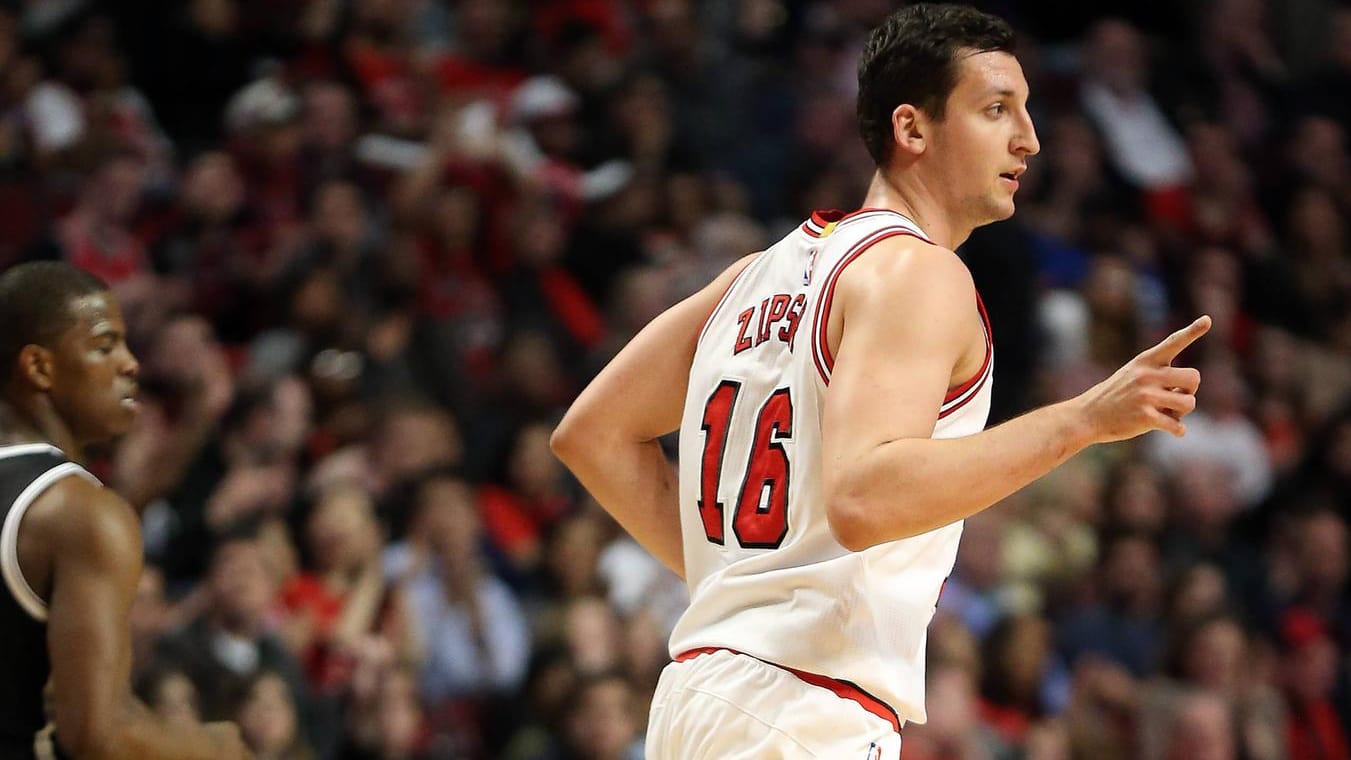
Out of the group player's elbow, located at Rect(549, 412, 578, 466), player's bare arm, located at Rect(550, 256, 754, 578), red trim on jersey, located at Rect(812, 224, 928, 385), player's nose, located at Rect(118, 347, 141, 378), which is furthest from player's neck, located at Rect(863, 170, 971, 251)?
player's nose, located at Rect(118, 347, 141, 378)

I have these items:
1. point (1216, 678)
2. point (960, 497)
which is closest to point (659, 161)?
point (1216, 678)

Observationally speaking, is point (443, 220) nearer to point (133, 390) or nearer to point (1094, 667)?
point (1094, 667)

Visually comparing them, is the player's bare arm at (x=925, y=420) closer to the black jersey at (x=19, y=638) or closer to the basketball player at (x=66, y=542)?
the basketball player at (x=66, y=542)

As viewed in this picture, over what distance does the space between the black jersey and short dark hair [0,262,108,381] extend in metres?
0.33

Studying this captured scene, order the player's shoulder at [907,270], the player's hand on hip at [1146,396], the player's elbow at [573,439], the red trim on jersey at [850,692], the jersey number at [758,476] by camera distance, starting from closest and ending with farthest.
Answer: the player's hand on hip at [1146,396], the player's shoulder at [907,270], the red trim on jersey at [850,692], the jersey number at [758,476], the player's elbow at [573,439]

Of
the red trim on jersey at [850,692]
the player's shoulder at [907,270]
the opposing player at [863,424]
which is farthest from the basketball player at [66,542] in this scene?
the player's shoulder at [907,270]

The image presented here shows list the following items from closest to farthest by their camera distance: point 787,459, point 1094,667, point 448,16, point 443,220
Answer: point 787,459 → point 1094,667 → point 443,220 → point 448,16

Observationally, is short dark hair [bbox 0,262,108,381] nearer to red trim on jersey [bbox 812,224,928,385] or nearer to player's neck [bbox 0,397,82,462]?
player's neck [bbox 0,397,82,462]

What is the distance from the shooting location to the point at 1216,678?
932 centimetres

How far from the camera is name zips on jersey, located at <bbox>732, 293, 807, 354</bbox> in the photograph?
369 cm

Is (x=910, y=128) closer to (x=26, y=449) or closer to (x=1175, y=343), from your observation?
(x=1175, y=343)

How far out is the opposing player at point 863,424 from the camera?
10.8 feet

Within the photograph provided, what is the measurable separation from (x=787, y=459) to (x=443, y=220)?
7.01m

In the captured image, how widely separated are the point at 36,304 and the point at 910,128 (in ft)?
6.38
